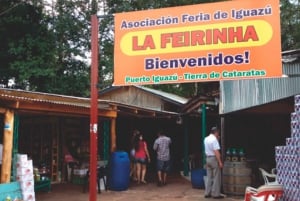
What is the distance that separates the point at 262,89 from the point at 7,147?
17.7 ft

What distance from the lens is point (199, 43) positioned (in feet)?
23.5

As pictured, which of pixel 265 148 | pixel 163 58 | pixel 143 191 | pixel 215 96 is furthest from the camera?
pixel 265 148

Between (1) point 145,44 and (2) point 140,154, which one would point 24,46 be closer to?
(2) point 140,154

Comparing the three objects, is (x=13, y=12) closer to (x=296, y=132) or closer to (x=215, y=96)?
(x=215, y=96)

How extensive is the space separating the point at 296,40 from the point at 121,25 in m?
18.5

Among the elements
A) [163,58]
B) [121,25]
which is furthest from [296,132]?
[121,25]

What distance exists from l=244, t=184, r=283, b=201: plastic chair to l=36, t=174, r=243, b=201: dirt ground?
7.09 ft

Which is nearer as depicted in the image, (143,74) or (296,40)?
(143,74)

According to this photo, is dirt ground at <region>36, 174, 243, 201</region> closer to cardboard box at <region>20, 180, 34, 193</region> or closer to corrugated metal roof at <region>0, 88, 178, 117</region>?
cardboard box at <region>20, 180, 34, 193</region>

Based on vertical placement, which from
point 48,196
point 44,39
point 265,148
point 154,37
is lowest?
point 48,196

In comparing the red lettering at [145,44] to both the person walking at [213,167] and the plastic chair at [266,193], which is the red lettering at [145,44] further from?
the person walking at [213,167]

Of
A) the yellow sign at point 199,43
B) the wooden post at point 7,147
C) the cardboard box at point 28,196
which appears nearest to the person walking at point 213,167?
the yellow sign at point 199,43

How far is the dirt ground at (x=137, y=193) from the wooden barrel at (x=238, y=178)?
23 centimetres

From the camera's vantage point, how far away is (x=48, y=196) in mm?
10672
